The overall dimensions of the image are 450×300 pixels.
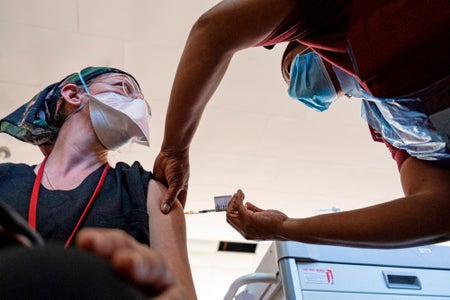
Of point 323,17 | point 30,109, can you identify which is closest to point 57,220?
point 30,109

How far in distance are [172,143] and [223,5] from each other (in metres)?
0.38

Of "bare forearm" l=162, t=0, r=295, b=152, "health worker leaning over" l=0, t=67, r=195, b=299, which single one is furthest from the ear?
"bare forearm" l=162, t=0, r=295, b=152

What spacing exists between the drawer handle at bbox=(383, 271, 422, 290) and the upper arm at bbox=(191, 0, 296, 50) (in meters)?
0.88

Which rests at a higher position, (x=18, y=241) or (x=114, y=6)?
(x=114, y=6)

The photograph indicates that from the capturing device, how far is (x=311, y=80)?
1284 mm

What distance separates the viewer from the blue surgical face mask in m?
1.27

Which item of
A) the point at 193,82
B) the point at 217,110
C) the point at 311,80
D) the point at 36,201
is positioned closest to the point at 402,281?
the point at 311,80

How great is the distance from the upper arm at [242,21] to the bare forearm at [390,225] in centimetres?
52

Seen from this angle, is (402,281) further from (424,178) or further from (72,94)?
(72,94)

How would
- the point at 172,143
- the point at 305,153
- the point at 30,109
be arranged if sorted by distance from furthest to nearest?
the point at 305,153, the point at 30,109, the point at 172,143

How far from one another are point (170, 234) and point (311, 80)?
0.59m

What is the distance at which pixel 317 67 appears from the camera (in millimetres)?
1269

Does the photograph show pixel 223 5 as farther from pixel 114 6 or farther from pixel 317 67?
pixel 114 6

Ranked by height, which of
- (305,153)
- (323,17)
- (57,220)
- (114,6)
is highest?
(114,6)
